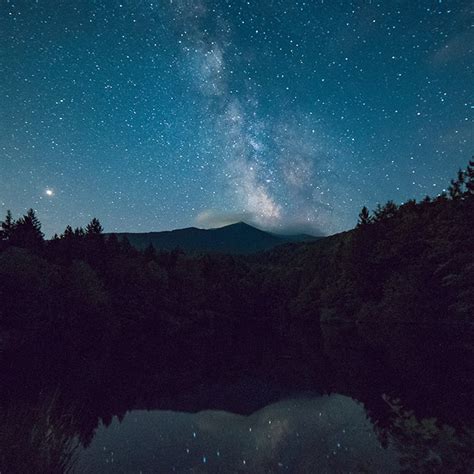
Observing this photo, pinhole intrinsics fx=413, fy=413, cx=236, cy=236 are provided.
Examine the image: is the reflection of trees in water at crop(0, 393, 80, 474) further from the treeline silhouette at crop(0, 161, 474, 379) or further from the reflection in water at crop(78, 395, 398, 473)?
the treeline silhouette at crop(0, 161, 474, 379)

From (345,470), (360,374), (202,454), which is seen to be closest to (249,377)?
(360,374)

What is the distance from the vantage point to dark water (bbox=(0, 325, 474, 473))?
742 centimetres

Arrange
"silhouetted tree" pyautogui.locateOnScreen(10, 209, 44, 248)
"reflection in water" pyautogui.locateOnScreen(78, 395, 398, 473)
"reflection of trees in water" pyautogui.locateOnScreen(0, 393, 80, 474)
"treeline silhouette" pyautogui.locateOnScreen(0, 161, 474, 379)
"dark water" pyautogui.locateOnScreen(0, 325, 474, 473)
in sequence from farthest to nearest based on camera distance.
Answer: "silhouetted tree" pyautogui.locateOnScreen(10, 209, 44, 248) < "treeline silhouette" pyautogui.locateOnScreen(0, 161, 474, 379) < "reflection in water" pyautogui.locateOnScreen(78, 395, 398, 473) < "dark water" pyautogui.locateOnScreen(0, 325, 474, 473) < "reflection of trees in water" pyautogui.locateOnScreen(0, 393, 80, 474)

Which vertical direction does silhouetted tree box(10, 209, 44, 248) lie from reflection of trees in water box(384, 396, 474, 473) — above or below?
above

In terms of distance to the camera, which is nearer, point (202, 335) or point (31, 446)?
point (31, 446)

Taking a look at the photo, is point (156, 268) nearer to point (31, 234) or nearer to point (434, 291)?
point (31, 234)

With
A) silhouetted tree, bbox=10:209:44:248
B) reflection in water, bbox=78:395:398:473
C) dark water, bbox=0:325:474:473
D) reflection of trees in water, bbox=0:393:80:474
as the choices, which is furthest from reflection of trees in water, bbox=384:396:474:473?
silhouetted tree, bbox=10:209:44:248

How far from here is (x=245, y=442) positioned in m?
14.3

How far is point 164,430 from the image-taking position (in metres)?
16.1

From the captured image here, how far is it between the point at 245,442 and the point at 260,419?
3.12 meters

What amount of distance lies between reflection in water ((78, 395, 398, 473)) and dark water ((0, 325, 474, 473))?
4cm

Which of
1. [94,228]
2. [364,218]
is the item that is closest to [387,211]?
[364,218]

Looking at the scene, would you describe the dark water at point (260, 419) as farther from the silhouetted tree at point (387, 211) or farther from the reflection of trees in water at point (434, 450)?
the silhouetted tree at point (387, 211)

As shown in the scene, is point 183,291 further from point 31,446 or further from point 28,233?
point 31,446
